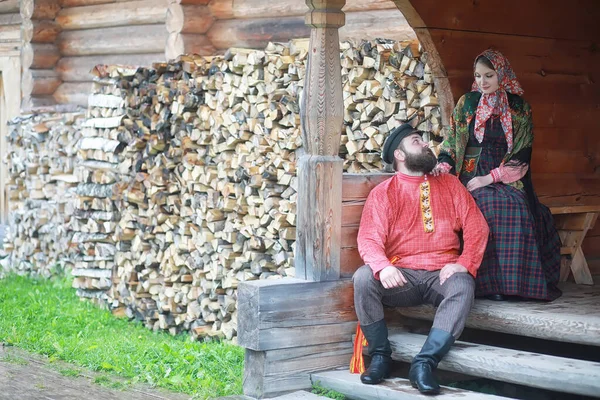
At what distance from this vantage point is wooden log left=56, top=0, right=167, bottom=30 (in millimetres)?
9531

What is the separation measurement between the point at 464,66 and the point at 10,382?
3028 millimetres

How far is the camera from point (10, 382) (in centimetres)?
560

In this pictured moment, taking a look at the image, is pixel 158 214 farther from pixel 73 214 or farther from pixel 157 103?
pixel 73 214

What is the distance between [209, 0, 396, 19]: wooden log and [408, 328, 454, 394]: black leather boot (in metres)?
3.03

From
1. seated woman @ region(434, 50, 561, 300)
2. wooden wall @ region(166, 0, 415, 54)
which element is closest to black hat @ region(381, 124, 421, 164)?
seated woman @ region(434, 50, 561, 300)

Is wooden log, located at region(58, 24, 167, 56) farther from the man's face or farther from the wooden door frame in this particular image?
the man's face

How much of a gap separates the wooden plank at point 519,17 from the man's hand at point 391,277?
1.45 meters

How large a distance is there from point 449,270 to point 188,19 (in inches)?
176

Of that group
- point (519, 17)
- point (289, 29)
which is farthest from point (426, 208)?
point (289, 29)

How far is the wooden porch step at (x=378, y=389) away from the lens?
4.58m

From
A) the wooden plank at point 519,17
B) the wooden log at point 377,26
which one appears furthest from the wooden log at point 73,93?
the wooden plank at point 519,17

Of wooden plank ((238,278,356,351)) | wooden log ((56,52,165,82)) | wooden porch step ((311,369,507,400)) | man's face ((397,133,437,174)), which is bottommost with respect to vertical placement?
wooden porch step ((311,369,507,400))

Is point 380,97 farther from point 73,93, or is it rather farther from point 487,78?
point 73,93

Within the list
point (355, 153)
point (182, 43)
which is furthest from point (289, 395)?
point (182, 43)
